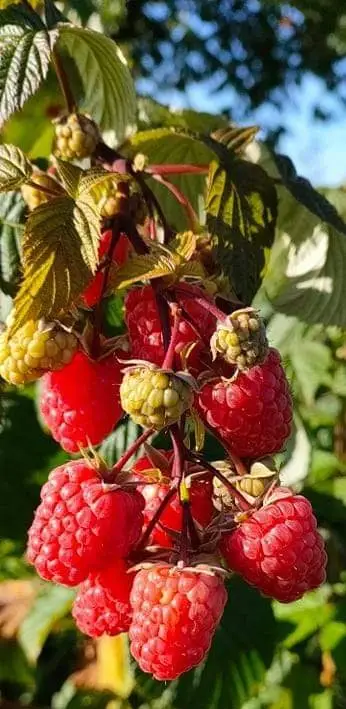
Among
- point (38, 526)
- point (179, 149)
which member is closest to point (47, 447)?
point (179, 149)

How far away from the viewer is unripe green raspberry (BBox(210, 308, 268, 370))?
626mm

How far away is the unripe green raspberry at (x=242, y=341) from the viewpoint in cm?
63

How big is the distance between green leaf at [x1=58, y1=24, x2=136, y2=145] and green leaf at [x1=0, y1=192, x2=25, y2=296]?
0.46ft

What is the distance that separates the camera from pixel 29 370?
69 cm

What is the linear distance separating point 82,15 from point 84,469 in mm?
768

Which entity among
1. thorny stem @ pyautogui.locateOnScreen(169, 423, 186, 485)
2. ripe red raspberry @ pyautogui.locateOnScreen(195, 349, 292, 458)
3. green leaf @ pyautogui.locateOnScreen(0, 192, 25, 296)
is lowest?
green leaf @ pyautogui.locateOnScreen(0, 192, 25, 296)

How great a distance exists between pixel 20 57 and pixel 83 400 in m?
0.28

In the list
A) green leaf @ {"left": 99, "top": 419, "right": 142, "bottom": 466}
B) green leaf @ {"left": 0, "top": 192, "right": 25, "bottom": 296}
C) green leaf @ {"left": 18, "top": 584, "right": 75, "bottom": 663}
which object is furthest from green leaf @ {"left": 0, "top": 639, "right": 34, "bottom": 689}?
green leaf @ {"left": 0, "top": 192, "right": 25, "bottom": 296}

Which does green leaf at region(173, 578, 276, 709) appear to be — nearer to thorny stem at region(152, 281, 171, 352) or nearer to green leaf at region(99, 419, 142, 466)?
green leaf at region(99, 419, 142, 466)

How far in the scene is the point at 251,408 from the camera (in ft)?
2.17

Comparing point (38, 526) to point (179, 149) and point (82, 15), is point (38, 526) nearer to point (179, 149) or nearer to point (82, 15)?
point (179, 149)

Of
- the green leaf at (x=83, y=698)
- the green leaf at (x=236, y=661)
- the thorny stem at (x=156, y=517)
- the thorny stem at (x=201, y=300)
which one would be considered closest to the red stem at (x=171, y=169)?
the thorny stem at (x=201, y=300)

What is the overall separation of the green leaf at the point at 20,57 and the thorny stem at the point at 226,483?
292 mm

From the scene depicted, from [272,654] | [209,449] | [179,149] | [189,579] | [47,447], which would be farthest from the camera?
[47,447]
